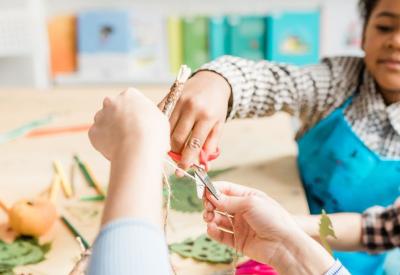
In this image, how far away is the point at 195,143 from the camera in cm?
67

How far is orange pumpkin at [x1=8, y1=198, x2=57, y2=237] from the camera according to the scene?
2.40ft

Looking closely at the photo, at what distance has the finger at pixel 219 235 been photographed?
2.25 ft

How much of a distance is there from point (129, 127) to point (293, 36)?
172cm

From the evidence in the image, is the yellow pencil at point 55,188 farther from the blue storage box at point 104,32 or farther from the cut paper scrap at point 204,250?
the blue storage box at point 104,32

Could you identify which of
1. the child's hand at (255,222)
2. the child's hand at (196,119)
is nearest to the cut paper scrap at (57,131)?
the child's hand at (196,119)

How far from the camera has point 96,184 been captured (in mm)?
894

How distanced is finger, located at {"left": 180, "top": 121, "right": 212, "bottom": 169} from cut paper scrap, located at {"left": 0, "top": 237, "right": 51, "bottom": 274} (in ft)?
0.74

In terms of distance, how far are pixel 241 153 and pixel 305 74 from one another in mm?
188

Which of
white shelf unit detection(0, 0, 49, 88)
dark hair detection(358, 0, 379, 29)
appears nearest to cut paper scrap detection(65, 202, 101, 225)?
dark hair detection(358, 0, 379, 29)

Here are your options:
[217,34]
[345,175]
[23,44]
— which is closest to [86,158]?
[345,175]

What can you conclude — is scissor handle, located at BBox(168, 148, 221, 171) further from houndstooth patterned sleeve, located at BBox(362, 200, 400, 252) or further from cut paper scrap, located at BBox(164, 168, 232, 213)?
houndstooth patterned sleeve, located at BBox(362, 200, 400, 252)

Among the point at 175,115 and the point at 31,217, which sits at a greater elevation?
the point at 175,115

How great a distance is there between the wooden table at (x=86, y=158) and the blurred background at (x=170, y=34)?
2.66 feet

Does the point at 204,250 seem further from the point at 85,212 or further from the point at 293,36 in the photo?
the point at 293,36
